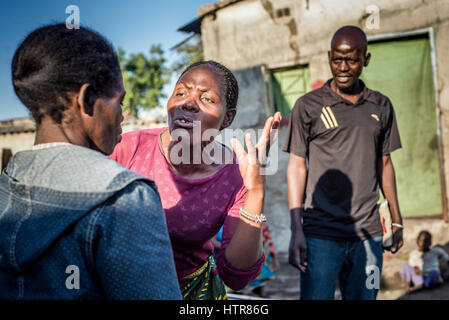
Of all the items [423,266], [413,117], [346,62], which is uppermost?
[346,62]

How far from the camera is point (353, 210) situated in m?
2.67

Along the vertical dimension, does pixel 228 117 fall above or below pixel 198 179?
above

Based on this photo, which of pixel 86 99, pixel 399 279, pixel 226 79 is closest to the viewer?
pixel 86 99

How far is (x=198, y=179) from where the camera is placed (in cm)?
181

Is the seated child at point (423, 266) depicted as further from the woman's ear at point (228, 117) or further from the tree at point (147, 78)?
the tree at point (147, 78)

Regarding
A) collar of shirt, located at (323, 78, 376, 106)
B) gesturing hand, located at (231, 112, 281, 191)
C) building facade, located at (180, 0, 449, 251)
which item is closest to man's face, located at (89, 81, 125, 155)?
gesturing hand, located at (231, 112, 281, 191)

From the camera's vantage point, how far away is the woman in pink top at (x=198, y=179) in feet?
5.60

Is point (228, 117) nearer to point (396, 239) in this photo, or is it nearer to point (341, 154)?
point (341, 154)

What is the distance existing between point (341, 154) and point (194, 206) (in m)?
1.40

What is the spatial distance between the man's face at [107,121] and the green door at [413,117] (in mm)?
5581

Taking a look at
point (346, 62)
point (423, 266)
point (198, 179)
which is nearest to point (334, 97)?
point (346, 62)

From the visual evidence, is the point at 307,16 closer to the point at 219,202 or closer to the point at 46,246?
the point at 219,202

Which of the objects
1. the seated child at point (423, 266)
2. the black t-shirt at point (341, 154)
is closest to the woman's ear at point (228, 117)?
the black t-shirt at point (341, 154)

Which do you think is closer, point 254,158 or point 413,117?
point 254,158
